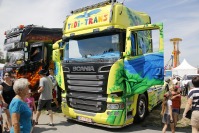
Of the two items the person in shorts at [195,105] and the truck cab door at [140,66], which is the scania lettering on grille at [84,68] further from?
the person in shorts at [195,105]

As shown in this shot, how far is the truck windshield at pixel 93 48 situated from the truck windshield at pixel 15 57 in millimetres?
4092

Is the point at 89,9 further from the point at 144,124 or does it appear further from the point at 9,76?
the point at 144,124

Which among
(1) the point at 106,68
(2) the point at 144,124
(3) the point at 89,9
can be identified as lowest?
(2) the point at 144,124

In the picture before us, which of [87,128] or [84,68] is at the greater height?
[84,68]

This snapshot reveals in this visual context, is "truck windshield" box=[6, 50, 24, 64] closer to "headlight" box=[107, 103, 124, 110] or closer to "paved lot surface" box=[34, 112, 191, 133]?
"paved lot surface" box=[34, 112, 191, 133]

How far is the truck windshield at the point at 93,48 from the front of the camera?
24.1ft

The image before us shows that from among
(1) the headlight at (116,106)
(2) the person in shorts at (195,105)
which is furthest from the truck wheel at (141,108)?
(2) the person in shorts at (195,105)

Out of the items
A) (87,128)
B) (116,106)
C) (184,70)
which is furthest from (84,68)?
(184,70)

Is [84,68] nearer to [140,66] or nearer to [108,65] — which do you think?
[108,65]

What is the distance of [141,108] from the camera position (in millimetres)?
8633

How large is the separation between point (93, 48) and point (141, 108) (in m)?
2.72

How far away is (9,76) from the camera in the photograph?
6.61 m

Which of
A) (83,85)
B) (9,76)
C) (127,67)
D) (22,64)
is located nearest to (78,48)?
(83,85)

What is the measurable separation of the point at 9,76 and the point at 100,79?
2527 mm
